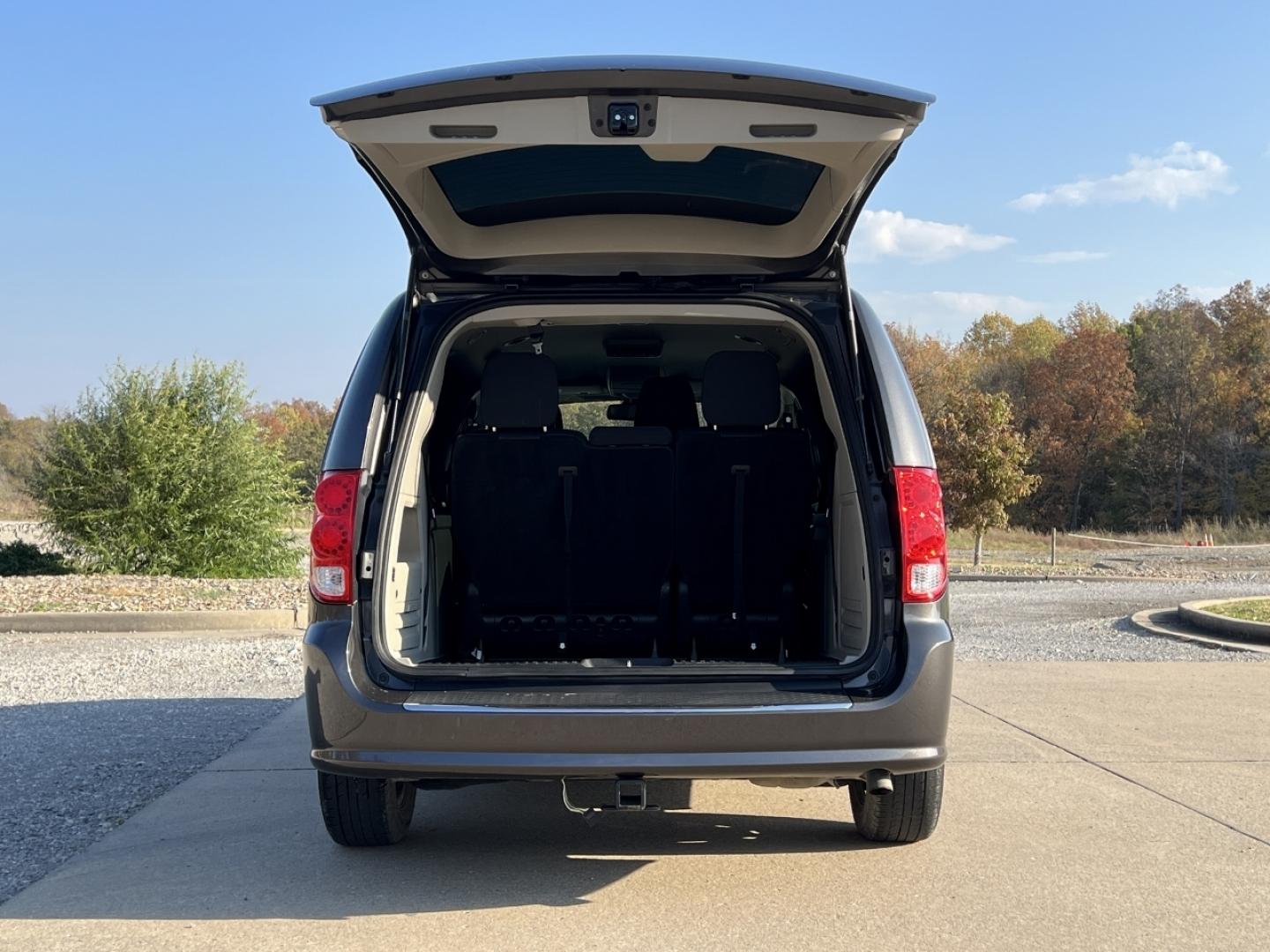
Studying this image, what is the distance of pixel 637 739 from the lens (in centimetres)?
339

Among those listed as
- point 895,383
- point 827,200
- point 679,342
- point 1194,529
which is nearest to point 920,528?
point 895,383

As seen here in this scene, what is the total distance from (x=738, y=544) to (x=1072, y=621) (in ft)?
31.7

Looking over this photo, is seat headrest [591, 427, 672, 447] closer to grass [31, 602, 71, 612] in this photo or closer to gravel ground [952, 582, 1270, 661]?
gravel ground [952, 582, 1270, 661]

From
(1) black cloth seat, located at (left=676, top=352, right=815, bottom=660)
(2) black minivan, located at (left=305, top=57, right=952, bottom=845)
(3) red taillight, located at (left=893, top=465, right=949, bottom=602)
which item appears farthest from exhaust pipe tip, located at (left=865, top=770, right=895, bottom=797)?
(1) black cloth seat, located at (left=676, top=352, right=815, bottom=660)

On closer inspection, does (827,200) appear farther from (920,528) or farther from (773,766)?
(773,766)

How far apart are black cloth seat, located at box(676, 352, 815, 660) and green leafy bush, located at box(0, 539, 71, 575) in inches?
581

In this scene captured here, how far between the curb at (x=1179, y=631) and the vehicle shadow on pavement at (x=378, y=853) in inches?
269

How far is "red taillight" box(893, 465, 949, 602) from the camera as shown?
12.0 ft

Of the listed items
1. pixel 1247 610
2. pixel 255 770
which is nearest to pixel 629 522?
pixel 255 770

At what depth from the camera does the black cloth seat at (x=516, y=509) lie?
473 cm

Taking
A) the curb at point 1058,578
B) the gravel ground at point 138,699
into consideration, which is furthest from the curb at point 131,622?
the curb at point 1058,578

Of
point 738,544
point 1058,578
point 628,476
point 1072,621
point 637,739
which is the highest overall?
point 628,476

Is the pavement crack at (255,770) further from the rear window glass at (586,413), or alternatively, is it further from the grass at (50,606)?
the grass at (50,606)

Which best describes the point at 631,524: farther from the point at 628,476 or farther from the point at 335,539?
the point at 335,539
